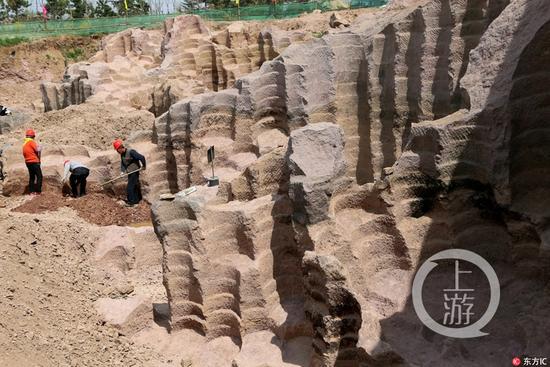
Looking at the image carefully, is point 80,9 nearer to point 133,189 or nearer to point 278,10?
point 278,10

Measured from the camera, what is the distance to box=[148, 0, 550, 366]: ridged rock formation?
554 cm

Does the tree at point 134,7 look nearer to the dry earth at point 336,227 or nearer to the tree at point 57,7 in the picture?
the tree at point 57,7

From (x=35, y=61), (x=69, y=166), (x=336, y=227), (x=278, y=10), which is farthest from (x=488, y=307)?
(x=35, y=61)

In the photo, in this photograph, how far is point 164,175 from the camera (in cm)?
1206

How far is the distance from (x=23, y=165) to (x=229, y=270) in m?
7.92

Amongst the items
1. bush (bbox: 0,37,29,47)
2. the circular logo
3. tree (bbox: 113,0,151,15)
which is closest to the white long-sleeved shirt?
the circular logo

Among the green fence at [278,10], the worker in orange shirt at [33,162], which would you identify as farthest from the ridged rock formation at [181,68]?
the green fence at [278,10]

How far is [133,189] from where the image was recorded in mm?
11844

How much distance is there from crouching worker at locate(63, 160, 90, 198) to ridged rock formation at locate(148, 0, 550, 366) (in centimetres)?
546

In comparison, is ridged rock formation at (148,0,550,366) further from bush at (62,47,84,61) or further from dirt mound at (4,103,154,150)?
bush at (62,47,84,61)

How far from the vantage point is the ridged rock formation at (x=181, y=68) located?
18.5 meters

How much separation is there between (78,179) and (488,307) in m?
9.28

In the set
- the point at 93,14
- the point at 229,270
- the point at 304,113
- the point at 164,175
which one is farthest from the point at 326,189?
the point at 93,14

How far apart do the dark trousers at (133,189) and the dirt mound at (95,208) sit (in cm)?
17
